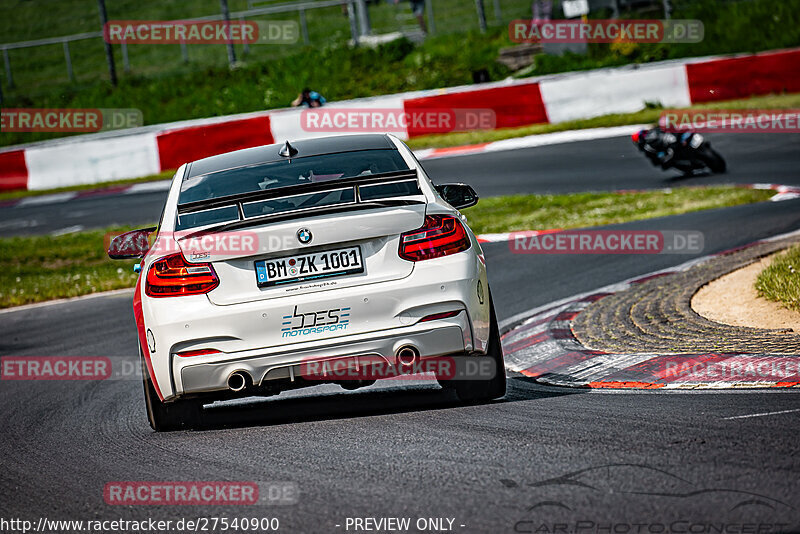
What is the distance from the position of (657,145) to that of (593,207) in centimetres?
233

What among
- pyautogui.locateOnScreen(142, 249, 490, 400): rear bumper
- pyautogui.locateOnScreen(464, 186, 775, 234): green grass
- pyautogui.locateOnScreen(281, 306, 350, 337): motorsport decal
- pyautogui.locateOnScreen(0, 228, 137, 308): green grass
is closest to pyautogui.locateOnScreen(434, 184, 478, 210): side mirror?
pyautogui.locateOnScreen(142, 249, 490, 400): rear bumper

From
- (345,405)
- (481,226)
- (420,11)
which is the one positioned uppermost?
(420,11)

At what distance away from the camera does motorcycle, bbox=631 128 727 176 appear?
56.9ft

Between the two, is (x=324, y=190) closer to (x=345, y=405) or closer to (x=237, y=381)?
(x=237, y=381)

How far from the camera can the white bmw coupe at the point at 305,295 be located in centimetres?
559

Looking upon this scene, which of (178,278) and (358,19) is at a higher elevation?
(358,19)

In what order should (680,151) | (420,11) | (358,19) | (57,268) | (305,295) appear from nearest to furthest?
(305,295) < (57,268) < (680,151) < (420,11) < (358,19)

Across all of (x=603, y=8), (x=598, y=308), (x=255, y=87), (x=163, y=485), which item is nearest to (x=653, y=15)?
(x=603, y=8)

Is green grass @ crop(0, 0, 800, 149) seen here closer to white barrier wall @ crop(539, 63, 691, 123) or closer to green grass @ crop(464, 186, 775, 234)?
white barrier wall @ crop(539, 63, 691, 123)

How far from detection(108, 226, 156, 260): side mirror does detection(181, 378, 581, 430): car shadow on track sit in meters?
1.03

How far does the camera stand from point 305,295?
220 inches

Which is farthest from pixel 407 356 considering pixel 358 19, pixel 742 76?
pixel 358 19

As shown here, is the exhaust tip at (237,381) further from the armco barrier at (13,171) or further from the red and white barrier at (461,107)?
the armco barrier at (13,171)

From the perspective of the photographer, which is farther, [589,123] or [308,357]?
[589,123]
